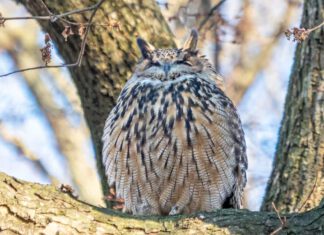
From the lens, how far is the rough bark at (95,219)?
292cm

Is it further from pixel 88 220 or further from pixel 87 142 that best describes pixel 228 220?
pixel 87 142

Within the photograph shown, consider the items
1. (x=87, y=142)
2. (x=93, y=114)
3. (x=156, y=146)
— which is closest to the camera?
(x=156, y=146)

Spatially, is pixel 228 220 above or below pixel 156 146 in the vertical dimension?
below

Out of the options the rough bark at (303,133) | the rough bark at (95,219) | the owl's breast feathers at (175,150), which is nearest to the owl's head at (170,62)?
the owl's breast feathers at (175,150)

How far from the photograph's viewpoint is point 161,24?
500cm

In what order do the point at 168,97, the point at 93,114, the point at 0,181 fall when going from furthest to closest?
the point at 93,114 < the point at 168,97 < the point at 0,181

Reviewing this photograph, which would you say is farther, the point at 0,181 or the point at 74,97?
the point at 74,97

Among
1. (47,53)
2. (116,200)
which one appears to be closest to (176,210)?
(116,200)

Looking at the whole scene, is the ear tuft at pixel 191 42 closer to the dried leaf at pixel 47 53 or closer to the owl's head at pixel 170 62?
the owl's head at pixel 170 62

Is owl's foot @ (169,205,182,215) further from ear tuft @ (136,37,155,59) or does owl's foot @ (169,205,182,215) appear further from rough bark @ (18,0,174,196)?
ear tuft @ (136,37,155,59)

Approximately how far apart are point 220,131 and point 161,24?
3.83 feet

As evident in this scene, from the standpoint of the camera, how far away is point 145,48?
15.2 feet

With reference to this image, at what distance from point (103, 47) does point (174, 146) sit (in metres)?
1.03

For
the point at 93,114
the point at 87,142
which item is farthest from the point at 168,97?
the point at 87,142
